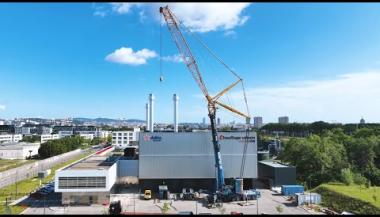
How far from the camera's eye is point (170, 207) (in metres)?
24.3

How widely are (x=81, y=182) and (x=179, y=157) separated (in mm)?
8105

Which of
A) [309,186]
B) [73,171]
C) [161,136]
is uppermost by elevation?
[161,136]

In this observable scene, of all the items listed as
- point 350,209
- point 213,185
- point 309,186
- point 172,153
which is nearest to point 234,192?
point 213,185

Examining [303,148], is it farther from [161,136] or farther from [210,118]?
[161,136]

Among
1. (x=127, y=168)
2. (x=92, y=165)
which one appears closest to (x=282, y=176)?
(x=127, y=168)

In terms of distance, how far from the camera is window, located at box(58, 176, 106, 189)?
A: 25359 mm

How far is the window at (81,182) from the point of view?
2536 cm

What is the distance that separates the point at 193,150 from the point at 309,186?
12.0 m

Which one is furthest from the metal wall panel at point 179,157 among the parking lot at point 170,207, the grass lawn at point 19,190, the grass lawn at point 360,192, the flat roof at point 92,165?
the grass lawn at point 19,190

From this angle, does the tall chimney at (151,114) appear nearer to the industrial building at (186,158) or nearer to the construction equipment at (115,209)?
the industrial building at (186,158)

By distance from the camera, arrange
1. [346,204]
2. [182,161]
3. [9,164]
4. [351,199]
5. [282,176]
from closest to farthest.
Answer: [346,204], [351,199], [182,161], [282,176], [9,164]

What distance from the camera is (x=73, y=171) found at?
25.5 m

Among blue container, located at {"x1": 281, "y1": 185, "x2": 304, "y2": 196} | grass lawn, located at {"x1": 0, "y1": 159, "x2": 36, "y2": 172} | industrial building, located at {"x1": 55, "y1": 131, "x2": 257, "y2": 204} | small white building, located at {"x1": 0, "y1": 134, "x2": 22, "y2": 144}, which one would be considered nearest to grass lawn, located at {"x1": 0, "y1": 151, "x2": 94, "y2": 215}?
industrial building, located at {"x1": 55, "y1": 131, "x2": 257, "y2": 204}

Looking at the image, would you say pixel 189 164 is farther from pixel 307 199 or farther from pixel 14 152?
pixel 14 152
